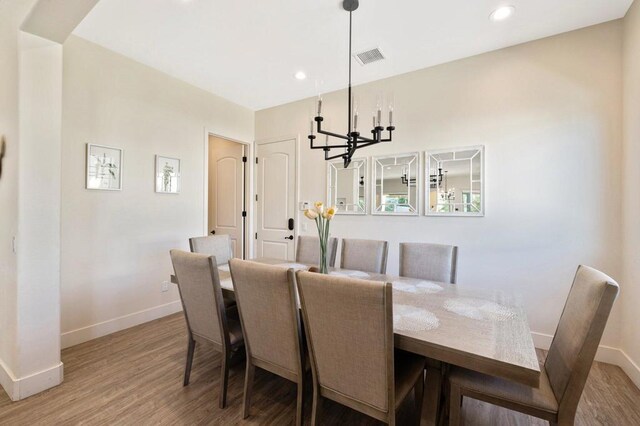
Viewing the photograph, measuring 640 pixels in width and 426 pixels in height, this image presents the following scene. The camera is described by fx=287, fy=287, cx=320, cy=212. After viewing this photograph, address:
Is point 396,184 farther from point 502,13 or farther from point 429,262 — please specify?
point 502,13

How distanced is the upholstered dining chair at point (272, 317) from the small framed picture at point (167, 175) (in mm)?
2192

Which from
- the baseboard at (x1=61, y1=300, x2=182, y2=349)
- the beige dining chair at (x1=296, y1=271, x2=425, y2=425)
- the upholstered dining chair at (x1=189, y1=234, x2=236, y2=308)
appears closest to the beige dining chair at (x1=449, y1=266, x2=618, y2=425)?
the beige dining chair at (x1=296, y1=271, x2=425, y2=425)

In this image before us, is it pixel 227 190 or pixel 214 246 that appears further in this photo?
pixel 227 190

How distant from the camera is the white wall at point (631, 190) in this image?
2094 mm

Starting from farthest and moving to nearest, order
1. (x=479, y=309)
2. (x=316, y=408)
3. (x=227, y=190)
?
(x=227, y=190) → (x=479, y=309) → (x=316, y=408)

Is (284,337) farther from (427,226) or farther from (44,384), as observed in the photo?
(427,226)

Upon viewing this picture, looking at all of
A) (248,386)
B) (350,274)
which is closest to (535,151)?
(350,274)

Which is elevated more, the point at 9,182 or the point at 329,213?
the point at 9,182

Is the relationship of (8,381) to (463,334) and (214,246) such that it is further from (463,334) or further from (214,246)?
(463,334)

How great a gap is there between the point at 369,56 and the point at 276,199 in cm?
228

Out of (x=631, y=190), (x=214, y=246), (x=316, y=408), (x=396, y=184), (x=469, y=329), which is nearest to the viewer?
(x=469, y=329)

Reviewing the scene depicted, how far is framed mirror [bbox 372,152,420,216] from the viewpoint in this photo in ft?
10.5

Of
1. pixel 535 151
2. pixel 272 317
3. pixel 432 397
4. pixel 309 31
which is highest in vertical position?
pixel 309 31

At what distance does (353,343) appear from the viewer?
128 cm
